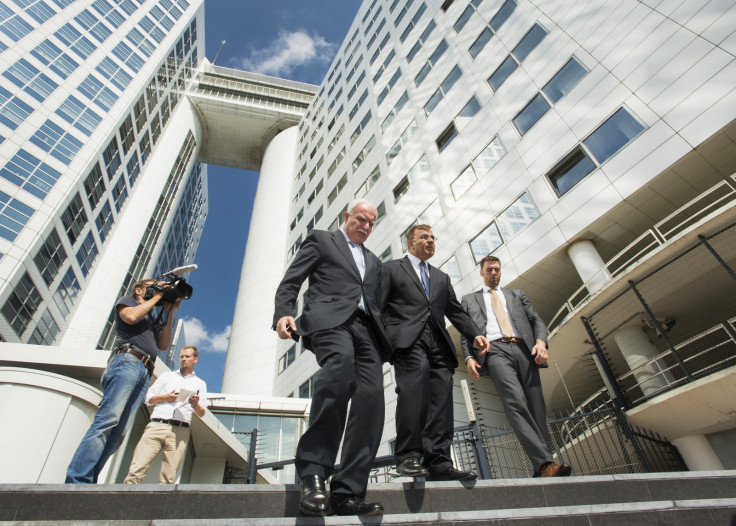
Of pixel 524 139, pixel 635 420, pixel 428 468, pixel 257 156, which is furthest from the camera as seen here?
pixel 257 156

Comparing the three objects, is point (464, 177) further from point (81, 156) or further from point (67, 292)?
point (67, 292)

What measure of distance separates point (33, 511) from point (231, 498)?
3.16 feet

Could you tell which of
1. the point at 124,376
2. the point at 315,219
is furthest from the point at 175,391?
the point at 315,219

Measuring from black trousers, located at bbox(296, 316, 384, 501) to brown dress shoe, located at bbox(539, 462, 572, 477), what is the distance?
1681mm

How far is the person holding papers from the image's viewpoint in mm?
4578

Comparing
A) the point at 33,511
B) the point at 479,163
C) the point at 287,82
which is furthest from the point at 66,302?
the point at 287,82

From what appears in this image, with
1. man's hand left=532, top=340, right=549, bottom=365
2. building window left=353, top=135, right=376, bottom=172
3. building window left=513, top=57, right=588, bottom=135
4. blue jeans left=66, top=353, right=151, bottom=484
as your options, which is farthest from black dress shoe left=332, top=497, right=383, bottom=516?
building window left=353, top=135, right=376, bottom=172

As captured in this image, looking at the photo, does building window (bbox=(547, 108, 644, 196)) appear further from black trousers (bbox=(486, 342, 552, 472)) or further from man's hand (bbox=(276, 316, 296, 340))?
man's hand (bbox=(276, 316, 296, 340))

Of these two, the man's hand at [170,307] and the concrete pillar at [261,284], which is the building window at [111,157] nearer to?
the concrete pillar at [261,284]

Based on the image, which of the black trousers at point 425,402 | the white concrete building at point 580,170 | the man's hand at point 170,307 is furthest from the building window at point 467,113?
the black trousers at point 425,402

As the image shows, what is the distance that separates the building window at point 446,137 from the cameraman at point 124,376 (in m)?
16.6

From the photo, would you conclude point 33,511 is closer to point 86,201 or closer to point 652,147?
point 652,147

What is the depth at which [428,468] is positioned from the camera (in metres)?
2.90

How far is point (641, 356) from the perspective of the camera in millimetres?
10820
